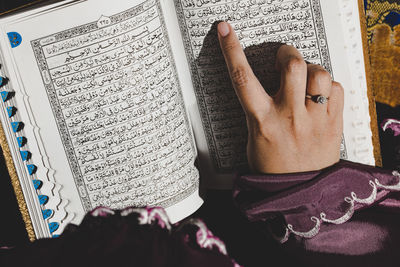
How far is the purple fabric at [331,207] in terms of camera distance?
0.70 meters

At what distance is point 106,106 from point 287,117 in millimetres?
288

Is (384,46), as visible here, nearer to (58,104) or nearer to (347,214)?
(347,214)

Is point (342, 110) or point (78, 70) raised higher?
point (78, 70)

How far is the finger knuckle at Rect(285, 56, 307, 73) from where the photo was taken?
2.29 ft

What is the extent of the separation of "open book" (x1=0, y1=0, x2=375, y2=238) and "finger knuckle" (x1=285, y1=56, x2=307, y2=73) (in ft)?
0.23

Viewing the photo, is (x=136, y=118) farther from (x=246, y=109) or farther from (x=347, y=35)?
(x=347, y=35)

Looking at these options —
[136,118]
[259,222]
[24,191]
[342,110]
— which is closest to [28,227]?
→ [24,191]

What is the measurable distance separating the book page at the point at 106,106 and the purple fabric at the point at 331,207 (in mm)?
176

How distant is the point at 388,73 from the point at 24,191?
640 millimetres

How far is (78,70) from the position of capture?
730mm

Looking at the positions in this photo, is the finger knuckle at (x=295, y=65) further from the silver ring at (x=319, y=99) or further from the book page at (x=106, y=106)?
the book page at (x=106, y=106)

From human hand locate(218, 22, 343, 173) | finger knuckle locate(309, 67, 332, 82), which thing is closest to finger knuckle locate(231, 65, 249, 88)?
human hand locate(218, 22, 343, 173)

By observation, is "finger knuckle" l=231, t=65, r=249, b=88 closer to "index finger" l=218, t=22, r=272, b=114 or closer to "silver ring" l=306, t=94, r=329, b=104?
"index finger" l=218, t=22, r=272, b=114

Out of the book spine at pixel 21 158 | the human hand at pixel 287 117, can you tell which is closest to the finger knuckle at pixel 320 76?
the human hand at pixel 287 117
